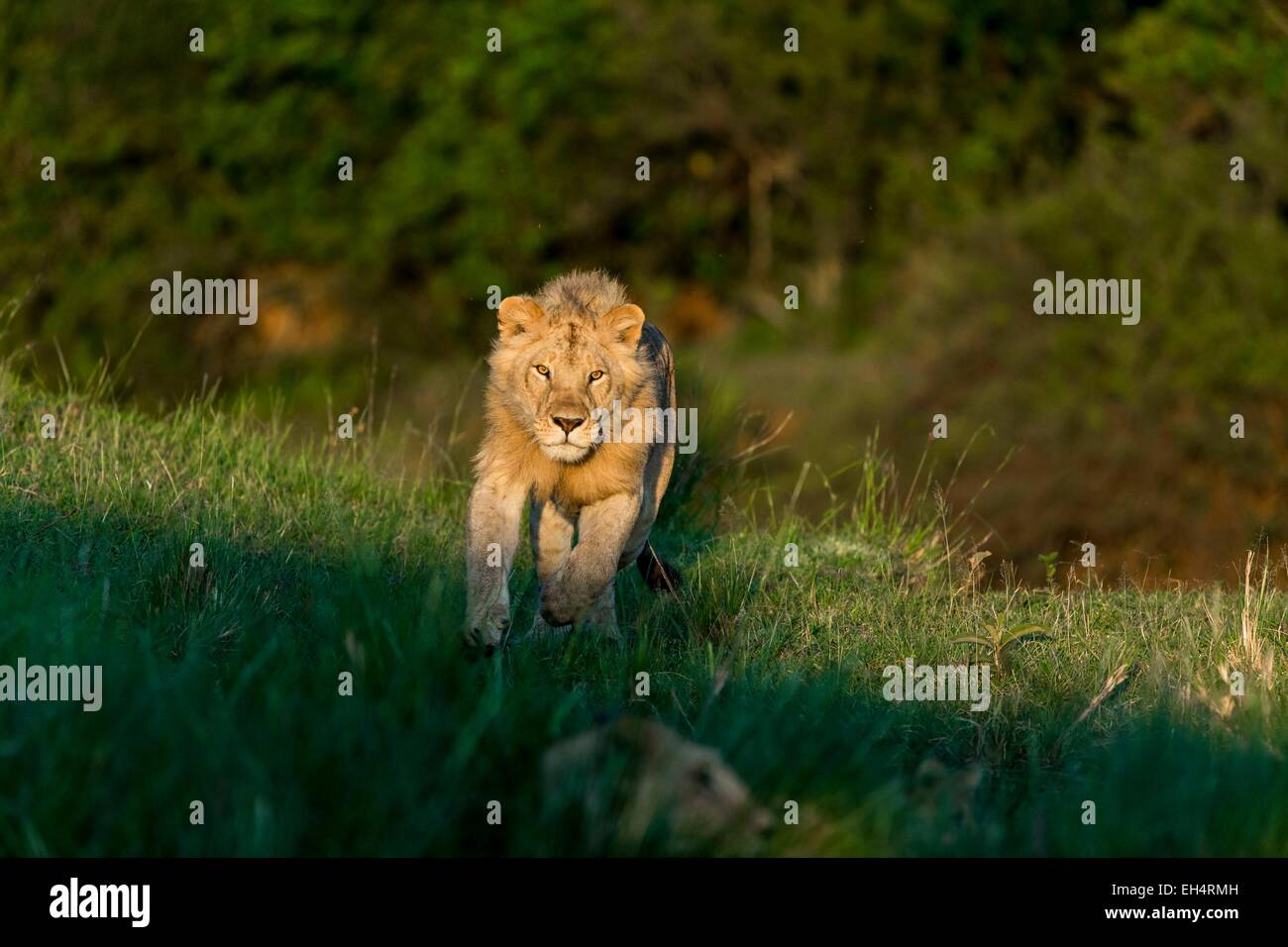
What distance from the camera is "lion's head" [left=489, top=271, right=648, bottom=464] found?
6.38 meters

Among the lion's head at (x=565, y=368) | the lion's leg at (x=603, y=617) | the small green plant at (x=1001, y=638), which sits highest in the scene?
the lion's head at (x=565, y=368)

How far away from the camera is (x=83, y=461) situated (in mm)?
7594

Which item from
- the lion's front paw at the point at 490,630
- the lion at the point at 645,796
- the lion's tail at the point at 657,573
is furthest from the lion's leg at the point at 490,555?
the lion at the point at 645,796

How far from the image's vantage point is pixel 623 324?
21.8ft

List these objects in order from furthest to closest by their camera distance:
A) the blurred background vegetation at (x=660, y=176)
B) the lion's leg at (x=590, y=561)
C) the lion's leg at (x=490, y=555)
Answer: the blurred background vegetation at (x=660, y=176) < the lion's leg at (x=590, y=561) < the lion's leg at (x=490, y=555)

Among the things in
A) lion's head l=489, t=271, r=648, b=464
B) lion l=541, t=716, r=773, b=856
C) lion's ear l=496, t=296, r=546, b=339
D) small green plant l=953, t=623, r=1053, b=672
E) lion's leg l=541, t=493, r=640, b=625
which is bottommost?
lion l=541, t=716, r=773, b=856

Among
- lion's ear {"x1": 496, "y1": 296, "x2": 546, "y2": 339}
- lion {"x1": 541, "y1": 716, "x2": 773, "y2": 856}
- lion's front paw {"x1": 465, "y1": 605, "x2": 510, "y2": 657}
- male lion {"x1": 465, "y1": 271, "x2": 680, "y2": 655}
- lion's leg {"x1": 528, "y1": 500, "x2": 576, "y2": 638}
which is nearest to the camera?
lion {"x1": 541, "y1": 716, "x2": 773, "y2": 856}

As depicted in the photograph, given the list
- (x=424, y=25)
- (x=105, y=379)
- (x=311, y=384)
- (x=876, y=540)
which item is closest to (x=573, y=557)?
(x=876, y=540)

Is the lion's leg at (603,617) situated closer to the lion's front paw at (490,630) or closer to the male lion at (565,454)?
the male lion at (565,454)

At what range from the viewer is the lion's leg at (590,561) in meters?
6.05

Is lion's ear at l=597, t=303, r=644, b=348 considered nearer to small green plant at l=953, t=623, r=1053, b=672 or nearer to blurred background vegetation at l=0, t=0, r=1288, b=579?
small green plant at l=953, t=623, r=1053, b=672

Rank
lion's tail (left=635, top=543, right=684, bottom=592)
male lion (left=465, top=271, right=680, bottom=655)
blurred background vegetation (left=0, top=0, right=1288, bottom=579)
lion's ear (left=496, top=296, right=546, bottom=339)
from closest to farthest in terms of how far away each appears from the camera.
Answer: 1. male lion (left=465, top=271, right=680, bottom=655)
2. lion's ear (left=496, top=296, right=546, bottom=339)
3. lion's tail (left=635, top=543, right=684, bottom=592)
4. blurred background vegetation (left=0, top=0, right=1288, bottom=579)

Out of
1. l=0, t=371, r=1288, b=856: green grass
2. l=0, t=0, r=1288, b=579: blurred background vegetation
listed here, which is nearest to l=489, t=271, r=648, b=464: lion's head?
l=0, t=371, r=1288, b=856: green grass
